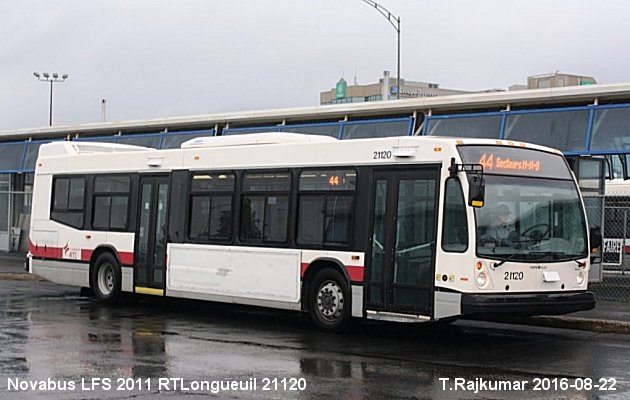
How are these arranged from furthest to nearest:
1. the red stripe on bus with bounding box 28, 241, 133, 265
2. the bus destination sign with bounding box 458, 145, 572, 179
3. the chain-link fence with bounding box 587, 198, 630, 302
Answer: the chain-link fence with bounding box 587, 198, 630, 302, the red stripe on bus with bounding box 28, 241, 133, 265, the bus destination sign with bounding box 458, 145, 572, 179

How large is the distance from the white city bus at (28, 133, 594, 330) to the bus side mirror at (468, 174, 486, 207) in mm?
21

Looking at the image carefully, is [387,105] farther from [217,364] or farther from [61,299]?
[217,364]

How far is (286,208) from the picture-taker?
51.3ft

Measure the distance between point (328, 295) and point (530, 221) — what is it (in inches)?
130

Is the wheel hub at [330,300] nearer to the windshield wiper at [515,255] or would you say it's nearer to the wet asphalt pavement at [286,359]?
the wet asphalt pavement at [286,359]

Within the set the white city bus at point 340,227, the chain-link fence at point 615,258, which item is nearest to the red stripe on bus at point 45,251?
the white city bus at point 340,227

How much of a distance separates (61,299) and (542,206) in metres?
10.8

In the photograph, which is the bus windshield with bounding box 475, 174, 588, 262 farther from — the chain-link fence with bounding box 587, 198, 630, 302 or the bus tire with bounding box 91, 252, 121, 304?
the bus tire with bounding box 91, 252, 121, 304

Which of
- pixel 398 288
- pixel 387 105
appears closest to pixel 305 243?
pixel 398 288

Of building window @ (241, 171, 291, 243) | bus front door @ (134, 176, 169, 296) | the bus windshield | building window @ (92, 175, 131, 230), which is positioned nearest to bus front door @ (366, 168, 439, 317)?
the bus windshield

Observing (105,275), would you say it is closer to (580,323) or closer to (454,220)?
(454,220)

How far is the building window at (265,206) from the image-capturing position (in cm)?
1570

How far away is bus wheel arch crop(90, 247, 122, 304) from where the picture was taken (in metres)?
18.8

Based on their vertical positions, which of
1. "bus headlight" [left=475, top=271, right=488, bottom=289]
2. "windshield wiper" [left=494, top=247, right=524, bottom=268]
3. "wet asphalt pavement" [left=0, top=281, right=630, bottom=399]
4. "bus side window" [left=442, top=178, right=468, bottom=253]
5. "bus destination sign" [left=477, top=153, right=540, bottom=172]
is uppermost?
"bus destination sign" [left=477, top=153, right=540, bottom=172]
